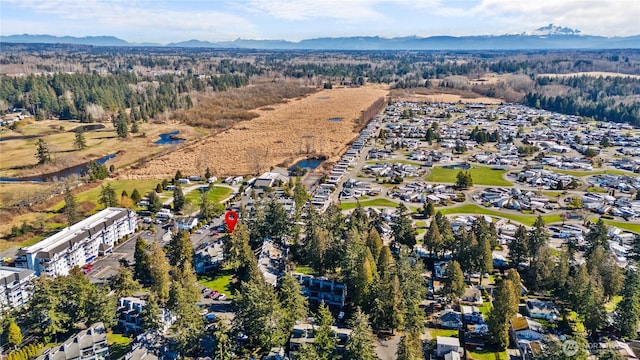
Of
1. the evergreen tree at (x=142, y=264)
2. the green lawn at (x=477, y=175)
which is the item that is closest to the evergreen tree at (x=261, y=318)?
the evergreen tree at (x=142, y=264)

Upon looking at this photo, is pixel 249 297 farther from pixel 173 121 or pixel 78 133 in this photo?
pixel 173 121

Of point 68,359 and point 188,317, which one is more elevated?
point 188,317

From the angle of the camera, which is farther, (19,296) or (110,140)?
(110,140)

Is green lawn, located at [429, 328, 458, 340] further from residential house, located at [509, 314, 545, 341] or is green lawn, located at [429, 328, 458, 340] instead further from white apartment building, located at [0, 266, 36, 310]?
white apartment building, located at [0, 266, 36, 310]

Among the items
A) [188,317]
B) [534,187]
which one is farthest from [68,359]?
[534,187]

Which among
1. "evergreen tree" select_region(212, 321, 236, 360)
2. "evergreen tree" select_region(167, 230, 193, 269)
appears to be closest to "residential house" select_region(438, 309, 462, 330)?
"evergreen tree" select_region(212, 321, 236, 360)

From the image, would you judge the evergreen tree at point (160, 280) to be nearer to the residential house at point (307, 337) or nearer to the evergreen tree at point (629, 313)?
the residential house at point (307, 337)
